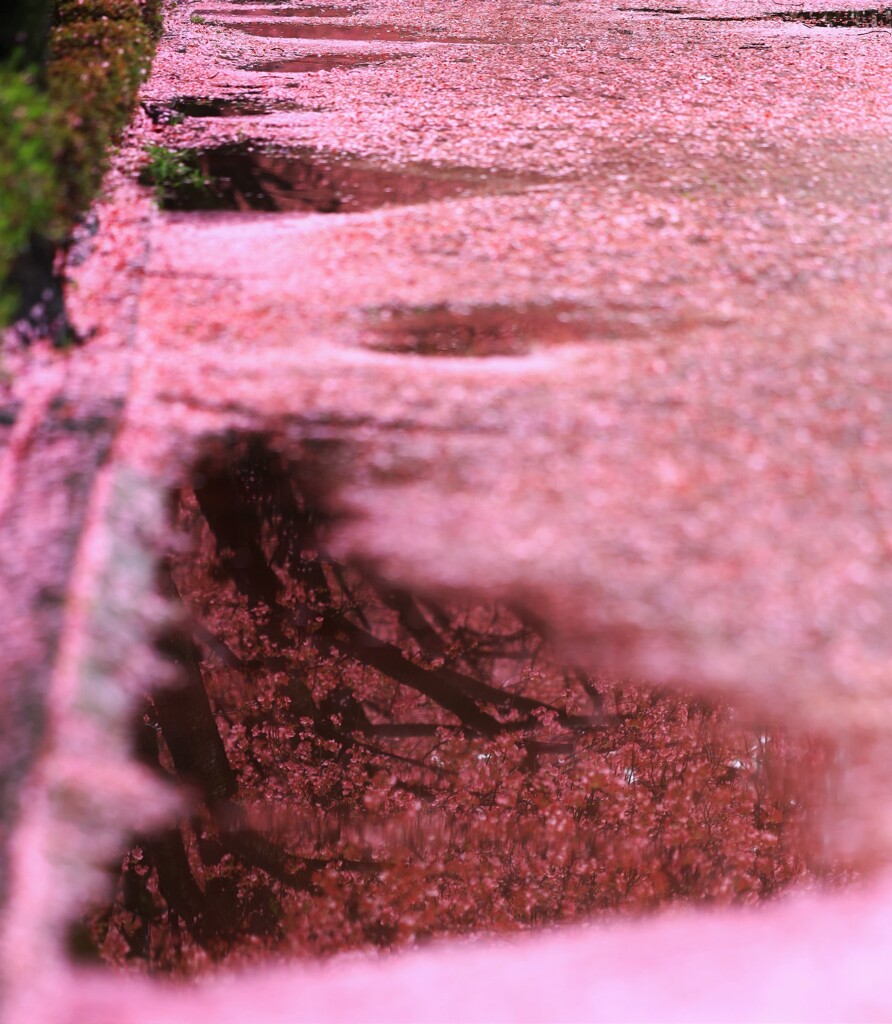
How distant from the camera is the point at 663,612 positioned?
2656 mm

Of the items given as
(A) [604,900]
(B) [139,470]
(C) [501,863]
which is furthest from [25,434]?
(A) [604,900]

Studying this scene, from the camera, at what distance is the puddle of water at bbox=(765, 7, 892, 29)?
28.6 feet

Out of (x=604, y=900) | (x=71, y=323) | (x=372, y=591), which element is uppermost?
(x=71, y=323)

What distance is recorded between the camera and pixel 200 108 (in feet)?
20.3

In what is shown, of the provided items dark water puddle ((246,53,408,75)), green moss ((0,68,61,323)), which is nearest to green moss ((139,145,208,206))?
green moss ((0,68,61,323))

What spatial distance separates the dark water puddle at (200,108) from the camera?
19.6ft

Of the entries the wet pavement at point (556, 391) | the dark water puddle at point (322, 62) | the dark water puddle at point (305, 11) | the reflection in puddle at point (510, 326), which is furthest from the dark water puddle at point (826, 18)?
the reflection in puddle at point (510, 326)

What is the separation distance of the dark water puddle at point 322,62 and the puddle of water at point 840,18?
3820mm

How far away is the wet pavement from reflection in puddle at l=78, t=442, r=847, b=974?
0.10m

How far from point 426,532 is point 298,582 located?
39 centimetres

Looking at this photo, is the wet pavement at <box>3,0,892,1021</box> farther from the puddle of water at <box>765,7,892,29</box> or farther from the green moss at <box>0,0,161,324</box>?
the puddle of water at <box>765,7,892,29</box>

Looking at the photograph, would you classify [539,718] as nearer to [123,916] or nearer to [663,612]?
[663,612]

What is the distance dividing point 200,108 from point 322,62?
1510 millimetres

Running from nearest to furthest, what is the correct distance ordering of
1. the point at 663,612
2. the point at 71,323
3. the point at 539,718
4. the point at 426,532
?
the point at 539,718, the point at 663,612, the point at 426,532, the point at 71,323
